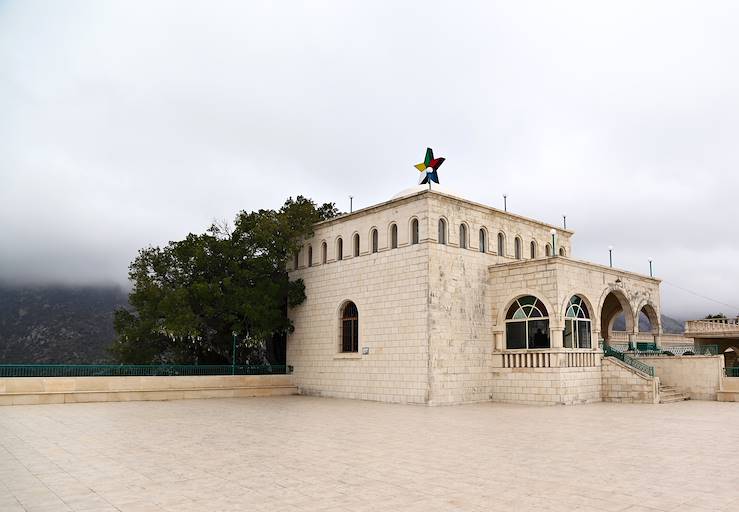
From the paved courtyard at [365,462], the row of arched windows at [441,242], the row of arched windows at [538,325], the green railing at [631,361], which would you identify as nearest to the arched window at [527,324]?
the row of arched windows at [538,325]

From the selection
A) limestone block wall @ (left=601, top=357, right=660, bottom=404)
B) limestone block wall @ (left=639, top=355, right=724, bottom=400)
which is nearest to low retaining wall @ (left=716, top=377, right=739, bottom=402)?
limestone block wall @ (left=639, top=355, right=724, bottom=400)

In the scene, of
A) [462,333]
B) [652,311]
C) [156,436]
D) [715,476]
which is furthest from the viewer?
[652,311]

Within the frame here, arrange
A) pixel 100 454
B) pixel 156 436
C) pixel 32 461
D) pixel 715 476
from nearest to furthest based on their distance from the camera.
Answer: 1. pixel 715 476
2. pixel 32 461
3. pixel 100 454
4. pixel 156 436

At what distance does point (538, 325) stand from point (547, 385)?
221 centimetres

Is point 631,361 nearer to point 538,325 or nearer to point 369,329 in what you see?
point 538,325

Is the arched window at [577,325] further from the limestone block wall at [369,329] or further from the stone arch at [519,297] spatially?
the limestone block wall at [369,329]

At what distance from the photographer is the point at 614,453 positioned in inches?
385

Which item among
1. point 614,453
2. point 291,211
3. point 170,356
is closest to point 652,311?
point 291,211

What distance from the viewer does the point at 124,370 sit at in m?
22.2

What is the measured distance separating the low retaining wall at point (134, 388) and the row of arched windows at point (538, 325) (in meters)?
10.0

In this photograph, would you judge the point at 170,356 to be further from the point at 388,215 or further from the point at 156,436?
the point at 156,436

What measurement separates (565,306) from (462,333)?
3.74 metres

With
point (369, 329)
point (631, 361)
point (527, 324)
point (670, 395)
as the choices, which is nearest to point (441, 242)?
point (527, 324)

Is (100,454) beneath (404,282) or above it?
beneath
